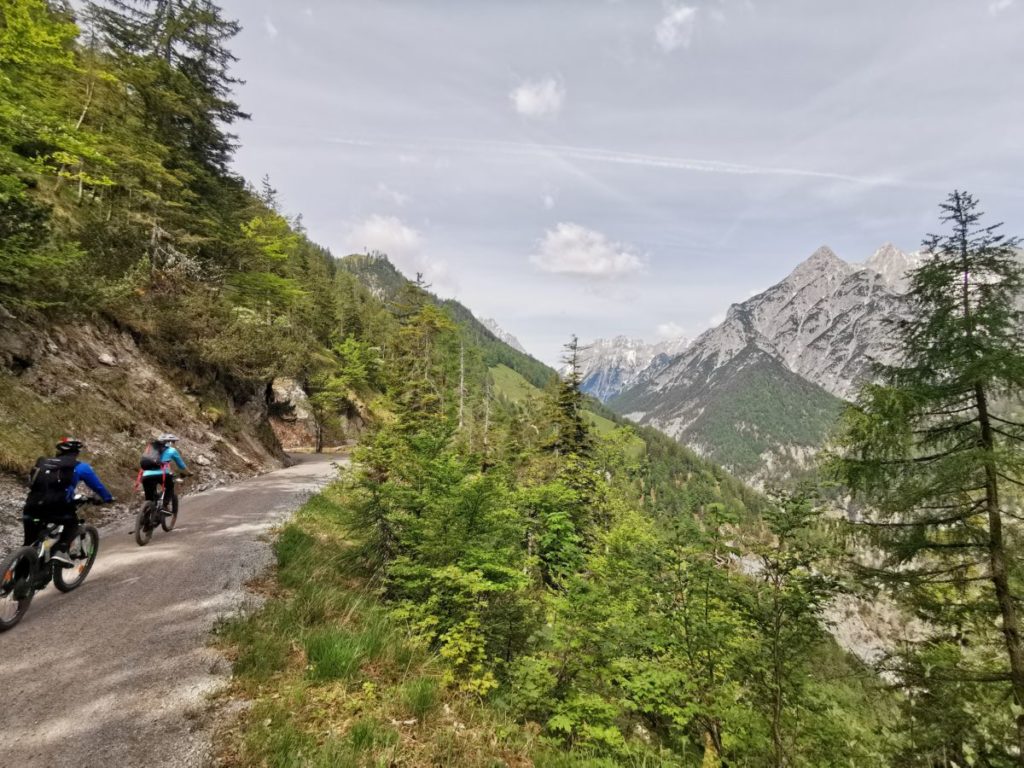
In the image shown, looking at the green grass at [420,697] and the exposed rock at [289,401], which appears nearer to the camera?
the green grass at [420,697]

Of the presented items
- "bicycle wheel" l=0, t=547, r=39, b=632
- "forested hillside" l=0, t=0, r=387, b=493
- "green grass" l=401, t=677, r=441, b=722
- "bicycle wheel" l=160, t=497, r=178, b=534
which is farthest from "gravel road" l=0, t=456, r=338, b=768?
"forested hillside" l=0, t=0, r=387, b=493

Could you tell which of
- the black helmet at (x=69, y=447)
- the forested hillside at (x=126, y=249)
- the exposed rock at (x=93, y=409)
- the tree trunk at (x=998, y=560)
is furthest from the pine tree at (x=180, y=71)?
the tree trunk at (x=998, y=560)

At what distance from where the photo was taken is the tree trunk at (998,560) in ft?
A: 25.8

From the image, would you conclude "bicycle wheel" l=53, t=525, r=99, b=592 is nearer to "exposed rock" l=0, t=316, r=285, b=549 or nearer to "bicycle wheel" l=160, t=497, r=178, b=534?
"exposed rock" l=0, t=316, r=285, b=549

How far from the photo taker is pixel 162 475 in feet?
32.4

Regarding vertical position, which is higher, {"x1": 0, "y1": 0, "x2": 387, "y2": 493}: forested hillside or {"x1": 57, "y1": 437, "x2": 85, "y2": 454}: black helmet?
{"x1": 0, "y1": 0, "x2": 387, "y2": 493}: forested hillside

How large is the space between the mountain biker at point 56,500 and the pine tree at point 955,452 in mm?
13915

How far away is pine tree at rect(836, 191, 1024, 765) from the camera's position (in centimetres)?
836

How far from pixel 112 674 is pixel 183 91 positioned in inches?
1093

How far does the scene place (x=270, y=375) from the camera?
24.3 m

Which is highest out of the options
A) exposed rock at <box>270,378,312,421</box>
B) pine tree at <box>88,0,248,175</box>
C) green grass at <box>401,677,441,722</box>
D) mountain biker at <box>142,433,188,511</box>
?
pine tree at <box>88,0,248,175</box>

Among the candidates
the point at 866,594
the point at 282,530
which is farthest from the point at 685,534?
the point at 282,530

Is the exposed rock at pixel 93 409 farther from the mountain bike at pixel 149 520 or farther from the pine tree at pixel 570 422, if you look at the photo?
the pine tree at pixel 570 422

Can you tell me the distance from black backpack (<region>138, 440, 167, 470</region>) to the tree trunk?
1652 centimetres
